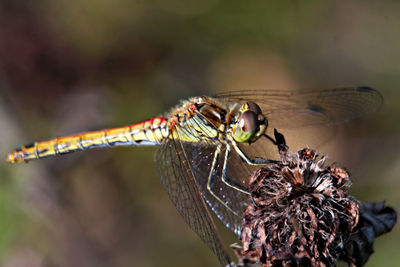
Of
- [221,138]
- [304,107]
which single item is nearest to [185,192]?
[221,138]

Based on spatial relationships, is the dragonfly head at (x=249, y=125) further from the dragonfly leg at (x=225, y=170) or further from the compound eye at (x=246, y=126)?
the dragonfly leg at (x=225, y=170)

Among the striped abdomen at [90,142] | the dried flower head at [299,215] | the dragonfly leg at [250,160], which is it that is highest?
the striped abdomen at [90,142]

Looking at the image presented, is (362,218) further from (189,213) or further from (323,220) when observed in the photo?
(189,213)

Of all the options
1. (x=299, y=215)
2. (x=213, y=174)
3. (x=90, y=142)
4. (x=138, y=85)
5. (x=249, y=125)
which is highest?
(x=138, y=85)

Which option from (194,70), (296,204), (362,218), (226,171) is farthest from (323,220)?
(194,70)

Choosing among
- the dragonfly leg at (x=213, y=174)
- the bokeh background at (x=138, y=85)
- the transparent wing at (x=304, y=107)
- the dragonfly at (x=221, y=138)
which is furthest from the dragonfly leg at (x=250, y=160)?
the bokeh background at (x=138, y=85)

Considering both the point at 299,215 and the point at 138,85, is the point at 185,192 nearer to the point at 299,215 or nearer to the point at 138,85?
the point at 299,215
